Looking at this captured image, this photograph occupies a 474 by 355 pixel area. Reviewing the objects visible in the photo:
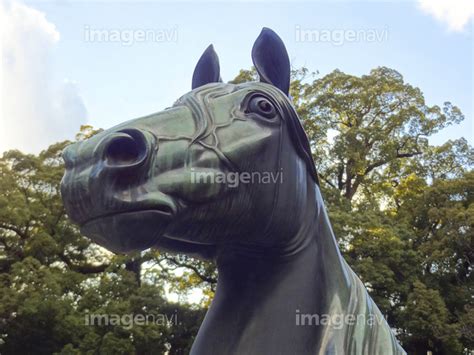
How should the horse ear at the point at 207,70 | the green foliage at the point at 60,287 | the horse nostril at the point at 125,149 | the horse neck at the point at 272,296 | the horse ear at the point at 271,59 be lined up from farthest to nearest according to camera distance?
the green foliage at the point at 60,287 < the horse ear at the point at 207,70 < the horse ear at the point at 271,59 < the horse neck at the point at 272,296 < the horse nostril at the point at 125,149

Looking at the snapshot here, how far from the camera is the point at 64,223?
60.0 ft

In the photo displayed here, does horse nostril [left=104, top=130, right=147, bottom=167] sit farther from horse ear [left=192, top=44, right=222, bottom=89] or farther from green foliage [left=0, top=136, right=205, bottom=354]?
green foliage [left=0, top=136, right=205, bottom=354]

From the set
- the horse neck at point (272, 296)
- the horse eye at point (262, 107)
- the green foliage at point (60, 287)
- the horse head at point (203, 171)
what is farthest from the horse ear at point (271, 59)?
the green foliage at point (60, 287)

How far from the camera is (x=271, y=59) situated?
2.03 m

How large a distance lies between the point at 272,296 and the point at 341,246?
15.2 m

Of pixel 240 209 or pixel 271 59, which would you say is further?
pixel 271 59

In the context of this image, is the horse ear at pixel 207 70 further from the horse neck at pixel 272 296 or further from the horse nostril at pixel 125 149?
the horse nostril at pixel 125 149

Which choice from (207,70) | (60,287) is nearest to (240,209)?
(207,70)

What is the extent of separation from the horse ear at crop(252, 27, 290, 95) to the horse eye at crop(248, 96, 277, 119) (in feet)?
0.62

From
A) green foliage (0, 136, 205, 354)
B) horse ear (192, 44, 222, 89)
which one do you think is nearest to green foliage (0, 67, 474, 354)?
green foliage (0, 136, 205, 354)

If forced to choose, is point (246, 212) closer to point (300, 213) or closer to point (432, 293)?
point (300, 213)

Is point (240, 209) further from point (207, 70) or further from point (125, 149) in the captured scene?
point (207, 70)

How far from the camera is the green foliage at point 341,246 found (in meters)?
15.5

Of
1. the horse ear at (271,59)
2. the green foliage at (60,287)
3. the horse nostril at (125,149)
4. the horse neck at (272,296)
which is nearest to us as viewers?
the horse nostril at (125,149)
